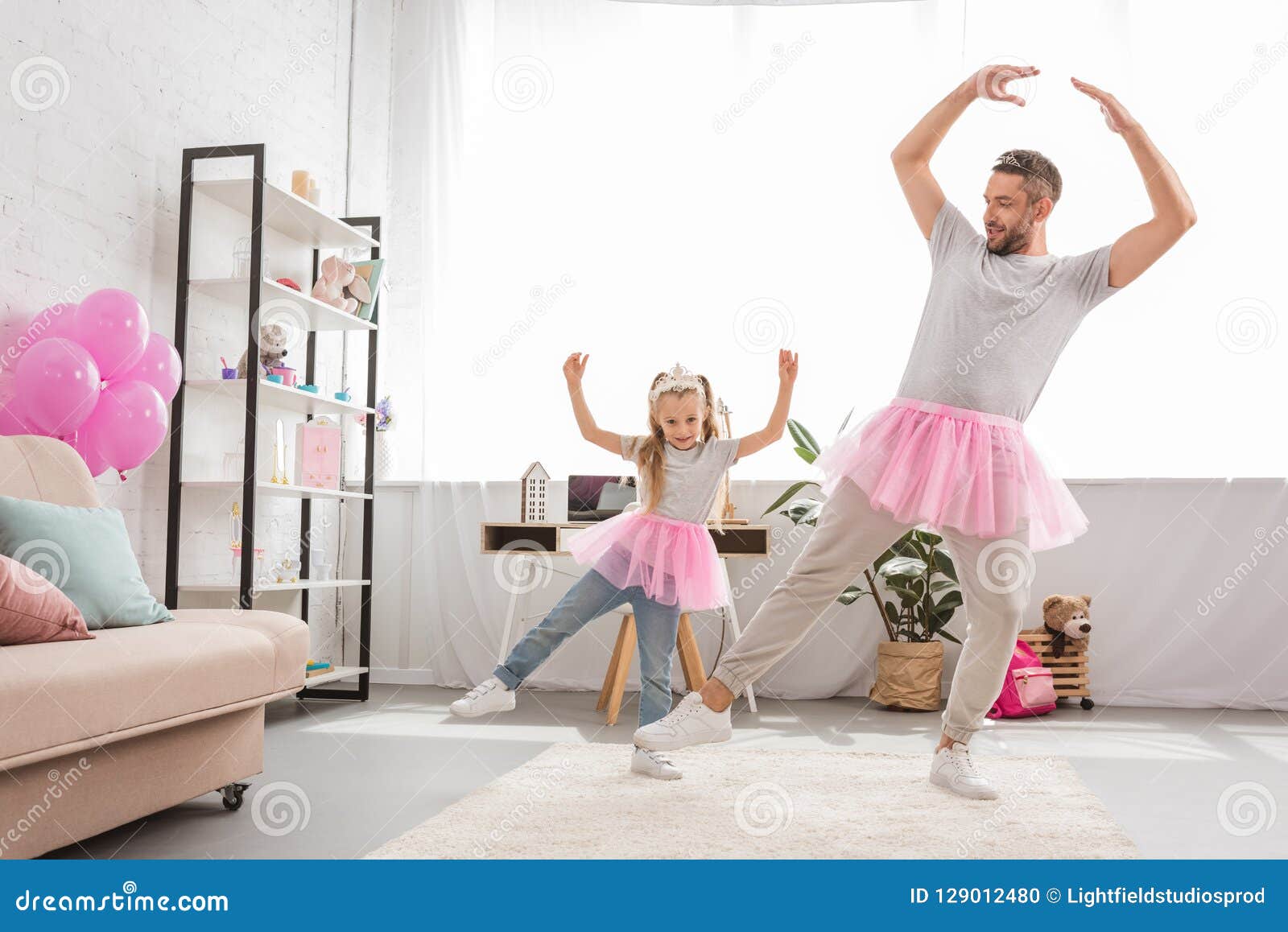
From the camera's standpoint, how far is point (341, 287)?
4062 mm

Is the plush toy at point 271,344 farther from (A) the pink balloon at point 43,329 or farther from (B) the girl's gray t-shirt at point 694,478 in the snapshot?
(B) the girl's gray t-shirt at point 694,478

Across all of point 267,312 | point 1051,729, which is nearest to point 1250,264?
point 1051,729

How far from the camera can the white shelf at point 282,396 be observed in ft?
11.4

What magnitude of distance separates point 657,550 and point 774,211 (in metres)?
2.39

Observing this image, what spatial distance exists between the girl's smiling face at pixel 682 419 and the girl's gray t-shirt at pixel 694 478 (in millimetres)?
22

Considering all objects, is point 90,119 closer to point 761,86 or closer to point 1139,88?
point 761,86

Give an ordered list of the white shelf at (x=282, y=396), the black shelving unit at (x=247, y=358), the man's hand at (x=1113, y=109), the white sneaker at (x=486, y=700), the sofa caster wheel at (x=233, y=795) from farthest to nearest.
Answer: the white shelf at (x=282, y=396) → the black shelving unit at (x=247, y=358) → the white sneaker at (x=486, y=700) → the sofa caster wheel at (x=233, y=795) → the man's hand at (x=1113, y=109)

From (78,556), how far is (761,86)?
348cm

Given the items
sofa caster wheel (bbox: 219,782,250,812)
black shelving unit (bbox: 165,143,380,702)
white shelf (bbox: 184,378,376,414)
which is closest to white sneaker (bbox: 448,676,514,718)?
sofa caster wheel (bbox: 219,782,250,812)

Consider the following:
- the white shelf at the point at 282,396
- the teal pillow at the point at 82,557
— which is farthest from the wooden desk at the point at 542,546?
the teal pillow at the point at 82,557

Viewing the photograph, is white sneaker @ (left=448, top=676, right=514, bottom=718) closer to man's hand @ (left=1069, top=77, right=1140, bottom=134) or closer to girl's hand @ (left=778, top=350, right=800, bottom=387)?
girl's hand @ (left=778, top=350, right=800, bottom=387)

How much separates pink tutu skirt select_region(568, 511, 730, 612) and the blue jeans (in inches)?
1.4

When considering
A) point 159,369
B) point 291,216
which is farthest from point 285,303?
point 159,369

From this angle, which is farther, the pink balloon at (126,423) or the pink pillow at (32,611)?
the pink balloon at (126,423)
